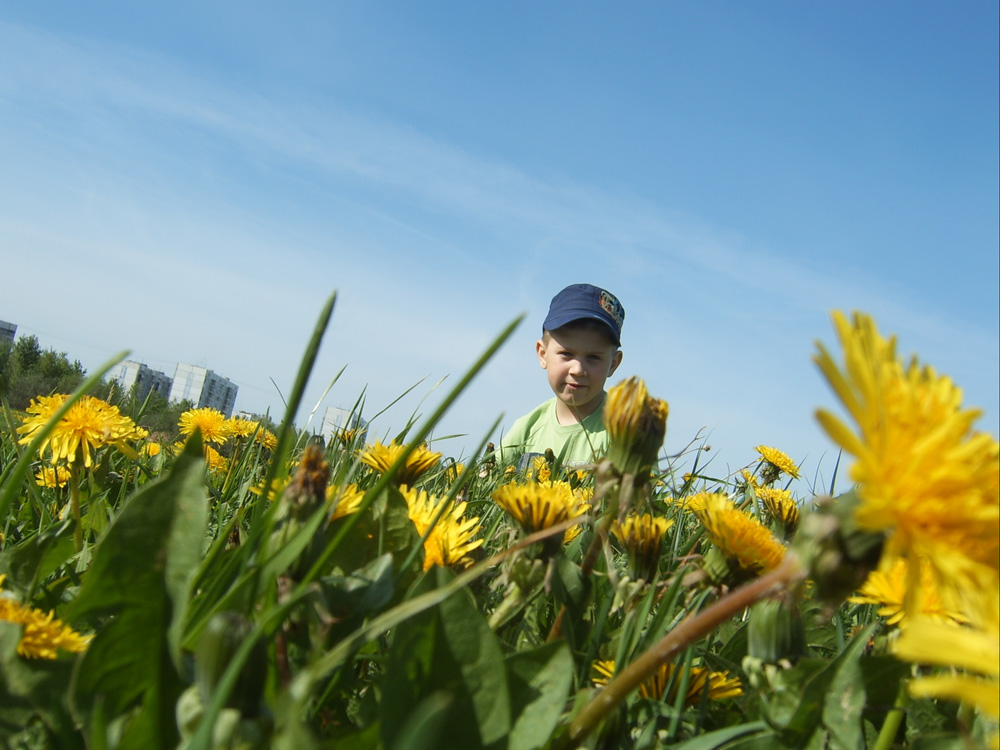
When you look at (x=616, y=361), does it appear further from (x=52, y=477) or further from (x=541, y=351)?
(x=52, y=477)

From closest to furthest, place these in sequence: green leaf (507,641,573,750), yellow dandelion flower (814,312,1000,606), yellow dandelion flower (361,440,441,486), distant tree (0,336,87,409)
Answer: yellow dandelion flower (814,312,1000,606)
green leaf (507,641,573,750)
yellow dandelion flower (361,440,441,486)
distant tree (0,336,87,409)

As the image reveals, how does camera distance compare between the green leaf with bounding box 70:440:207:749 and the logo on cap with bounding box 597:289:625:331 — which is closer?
the green leaf with bounding box 70:440:207:749

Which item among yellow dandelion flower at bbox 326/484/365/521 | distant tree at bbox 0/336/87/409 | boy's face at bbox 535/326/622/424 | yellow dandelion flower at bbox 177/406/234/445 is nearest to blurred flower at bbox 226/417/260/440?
yellow dandelion flower at bbox 177/406/234/445

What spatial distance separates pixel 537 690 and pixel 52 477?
1.91 m

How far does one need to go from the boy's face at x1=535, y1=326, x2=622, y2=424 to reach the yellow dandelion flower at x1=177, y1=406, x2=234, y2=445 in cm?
325

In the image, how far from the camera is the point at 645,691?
3.55 ft

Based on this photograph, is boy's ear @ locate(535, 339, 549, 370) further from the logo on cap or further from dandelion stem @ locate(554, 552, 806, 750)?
dandelion stem @ locate(554, 552, 806, 750)

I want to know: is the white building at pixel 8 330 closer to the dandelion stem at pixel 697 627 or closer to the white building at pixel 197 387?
the white building at pixel 197 387

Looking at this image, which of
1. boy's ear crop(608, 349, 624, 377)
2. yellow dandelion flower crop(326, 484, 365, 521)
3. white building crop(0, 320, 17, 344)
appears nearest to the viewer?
yellow dandelion flower crop(326, 484, 365, 521)

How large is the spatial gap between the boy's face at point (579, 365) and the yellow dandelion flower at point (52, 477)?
4.58 metres

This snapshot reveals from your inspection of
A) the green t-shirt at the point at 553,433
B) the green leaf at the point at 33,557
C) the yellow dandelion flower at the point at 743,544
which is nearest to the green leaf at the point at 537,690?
the yellow dandelion flower at the point at 743,544

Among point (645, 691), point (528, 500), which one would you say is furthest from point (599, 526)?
point (645, 691)

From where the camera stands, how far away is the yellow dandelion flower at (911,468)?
66 centimetres

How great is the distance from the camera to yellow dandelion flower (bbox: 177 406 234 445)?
3607mm
